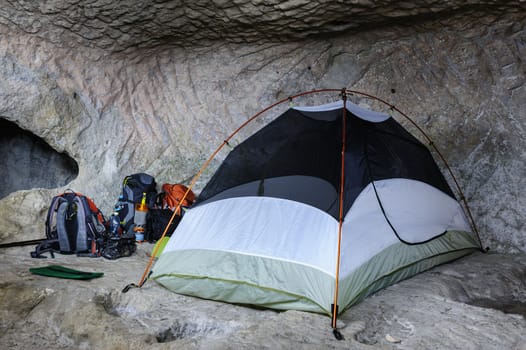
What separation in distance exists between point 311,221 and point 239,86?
288 cm

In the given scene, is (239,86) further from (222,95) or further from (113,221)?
(113,221)

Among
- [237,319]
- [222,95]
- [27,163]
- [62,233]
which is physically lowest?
[237,319]

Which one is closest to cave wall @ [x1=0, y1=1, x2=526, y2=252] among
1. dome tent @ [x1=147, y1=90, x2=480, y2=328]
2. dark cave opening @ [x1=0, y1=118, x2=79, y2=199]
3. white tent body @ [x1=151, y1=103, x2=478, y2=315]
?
dark cave opening @ [x1=0, y1=118, x2=79, y2=199]

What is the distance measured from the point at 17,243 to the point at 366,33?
13.0ft

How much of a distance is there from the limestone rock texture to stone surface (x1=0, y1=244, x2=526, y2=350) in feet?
0.08

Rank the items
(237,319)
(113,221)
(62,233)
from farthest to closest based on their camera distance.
Result: (113,221) → (62,233) → (237,319)

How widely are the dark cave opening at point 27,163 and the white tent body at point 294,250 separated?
3193mm

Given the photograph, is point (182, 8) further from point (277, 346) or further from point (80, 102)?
point (277, 346)

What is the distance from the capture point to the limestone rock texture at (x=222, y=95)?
10.4ft

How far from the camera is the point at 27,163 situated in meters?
5.49

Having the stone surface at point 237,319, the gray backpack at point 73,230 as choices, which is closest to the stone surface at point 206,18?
the gray backpack at point 73,230

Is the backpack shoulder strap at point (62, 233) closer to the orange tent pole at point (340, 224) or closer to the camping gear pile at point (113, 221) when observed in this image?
the camping gear pile at point (113, 221)

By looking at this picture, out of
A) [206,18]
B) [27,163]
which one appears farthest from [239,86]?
[27,163]

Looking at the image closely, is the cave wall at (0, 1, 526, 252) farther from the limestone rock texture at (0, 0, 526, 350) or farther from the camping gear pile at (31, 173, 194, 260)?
the camping gear pile at (31, 173, 194, 260)
